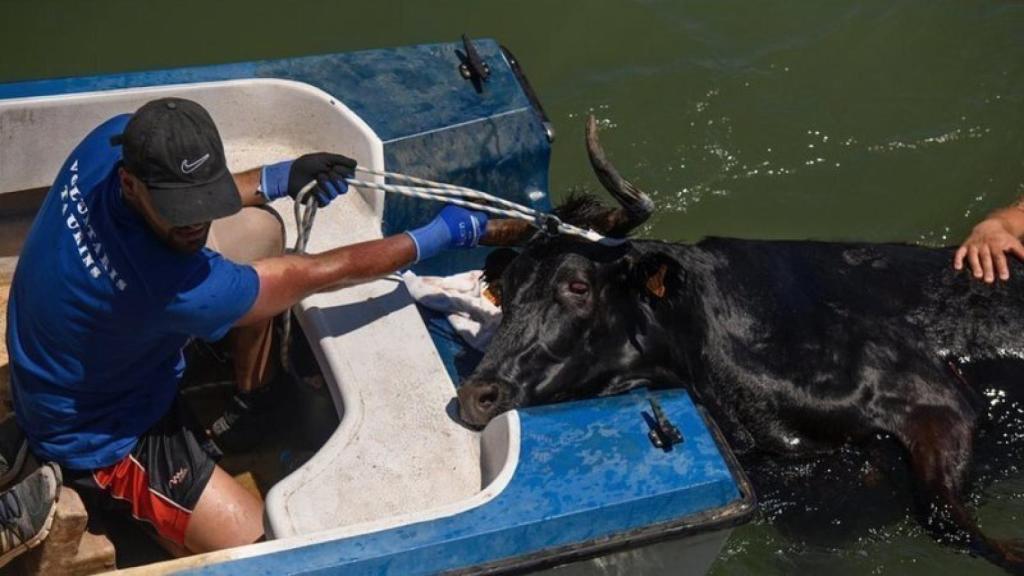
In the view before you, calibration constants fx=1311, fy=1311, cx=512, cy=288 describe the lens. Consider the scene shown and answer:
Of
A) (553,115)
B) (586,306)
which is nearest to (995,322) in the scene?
(586,306)

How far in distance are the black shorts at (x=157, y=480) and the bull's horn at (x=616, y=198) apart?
1531 millimetres

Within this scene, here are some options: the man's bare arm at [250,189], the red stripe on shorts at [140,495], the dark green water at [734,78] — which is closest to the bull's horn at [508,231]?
the man's bare arm at [250,189]

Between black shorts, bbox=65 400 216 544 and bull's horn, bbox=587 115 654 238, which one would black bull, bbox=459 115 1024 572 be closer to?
bull's horn, bbox=587 115 654 238

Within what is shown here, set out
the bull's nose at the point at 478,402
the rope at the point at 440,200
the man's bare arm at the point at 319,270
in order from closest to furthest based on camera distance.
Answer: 1. the man's bare arm at the point at 319,270
2. the bull's nose at the point at 478,402
3. the rope at the point at 440,200

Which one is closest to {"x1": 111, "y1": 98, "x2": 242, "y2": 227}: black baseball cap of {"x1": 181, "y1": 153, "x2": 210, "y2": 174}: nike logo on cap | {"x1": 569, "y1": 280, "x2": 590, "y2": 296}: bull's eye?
{"x1": 181, "y1": 153, "x2": 210, "y2": 174}: nike logo on cap

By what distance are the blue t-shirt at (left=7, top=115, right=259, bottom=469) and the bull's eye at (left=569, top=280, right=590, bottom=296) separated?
104 centimetres

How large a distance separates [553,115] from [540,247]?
3.20m

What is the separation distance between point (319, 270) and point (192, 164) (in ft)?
2.15

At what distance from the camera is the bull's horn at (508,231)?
453 cm

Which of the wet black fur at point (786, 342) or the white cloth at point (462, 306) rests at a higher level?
the wet black fur at point (786, 342)

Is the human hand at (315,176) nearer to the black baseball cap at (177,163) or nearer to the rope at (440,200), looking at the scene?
the rope at (440,200)

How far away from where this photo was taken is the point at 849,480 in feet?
16.2

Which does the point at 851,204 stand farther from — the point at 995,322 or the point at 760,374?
the point at 760,374

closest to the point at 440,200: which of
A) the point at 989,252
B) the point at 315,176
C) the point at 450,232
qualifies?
the point at 450,232
